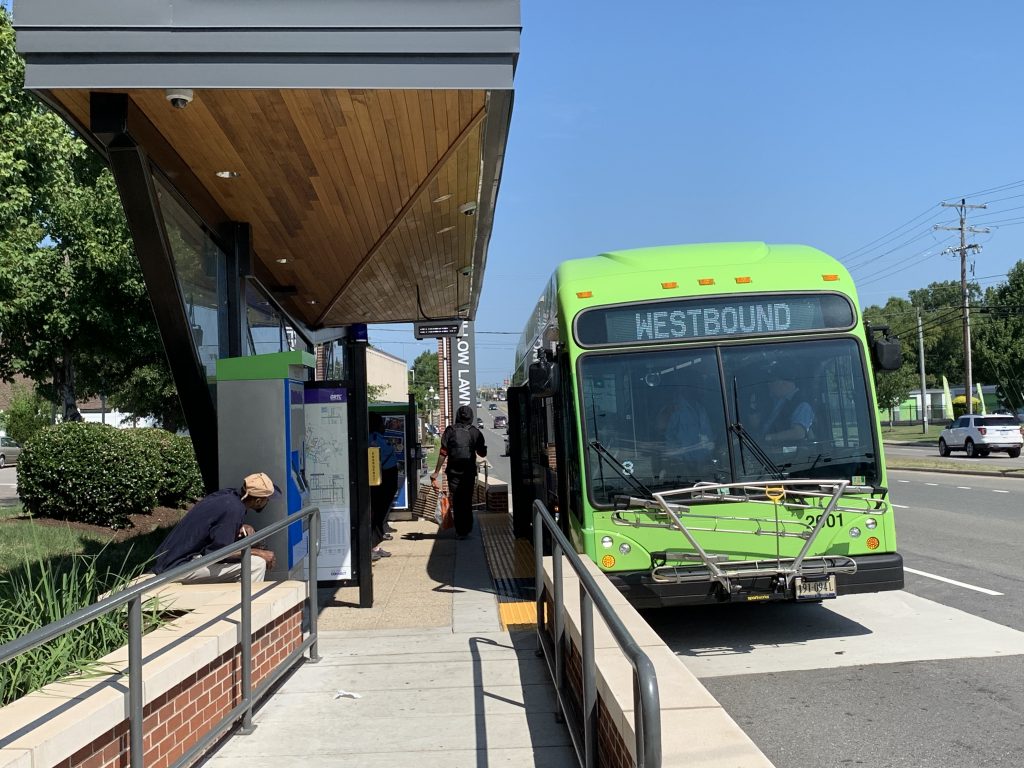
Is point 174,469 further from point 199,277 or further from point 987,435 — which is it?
point 987,435

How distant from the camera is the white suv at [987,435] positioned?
36031 mm

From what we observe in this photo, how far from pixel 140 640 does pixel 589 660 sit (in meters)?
1.88

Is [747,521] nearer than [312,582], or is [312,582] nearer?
[312,582]

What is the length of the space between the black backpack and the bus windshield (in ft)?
18.7

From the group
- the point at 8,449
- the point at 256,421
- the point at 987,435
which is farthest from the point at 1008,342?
the point at 256,421

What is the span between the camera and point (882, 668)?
682 cm

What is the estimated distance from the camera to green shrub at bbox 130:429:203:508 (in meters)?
15.3

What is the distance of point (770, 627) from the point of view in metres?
8.28

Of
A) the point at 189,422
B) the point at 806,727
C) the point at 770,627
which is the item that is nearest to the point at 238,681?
the point at 806,727

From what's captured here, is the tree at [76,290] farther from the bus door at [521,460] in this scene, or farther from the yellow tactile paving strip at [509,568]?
the yellow tactile paving strip at [509,568]

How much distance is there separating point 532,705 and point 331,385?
416 cm

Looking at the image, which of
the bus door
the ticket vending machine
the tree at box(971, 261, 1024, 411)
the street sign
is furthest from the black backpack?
the tree at box(971, 261, 1024, 411)

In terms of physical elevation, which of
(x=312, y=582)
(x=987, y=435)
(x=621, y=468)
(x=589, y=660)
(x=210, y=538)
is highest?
(x=987, y=435)

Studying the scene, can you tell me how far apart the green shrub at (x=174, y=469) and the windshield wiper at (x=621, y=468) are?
9177 millimetres
